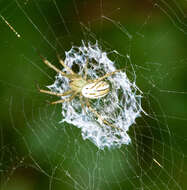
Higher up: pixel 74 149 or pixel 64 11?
pixel 64 11

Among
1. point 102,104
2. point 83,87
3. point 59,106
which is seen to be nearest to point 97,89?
point 83,87

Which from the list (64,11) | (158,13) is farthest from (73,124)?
(158,13)

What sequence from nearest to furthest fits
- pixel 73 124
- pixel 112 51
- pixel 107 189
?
pixel 112 51 → pixel 107 189 → pixel 73 124

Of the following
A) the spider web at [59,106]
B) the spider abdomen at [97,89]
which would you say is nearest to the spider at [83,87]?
the spider abdomen at [97,89]

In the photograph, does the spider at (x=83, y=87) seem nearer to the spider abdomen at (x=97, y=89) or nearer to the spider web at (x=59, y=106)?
the spider abdomen at (x=97, y=89)

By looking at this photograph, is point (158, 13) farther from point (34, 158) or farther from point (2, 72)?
point (34, 158)
